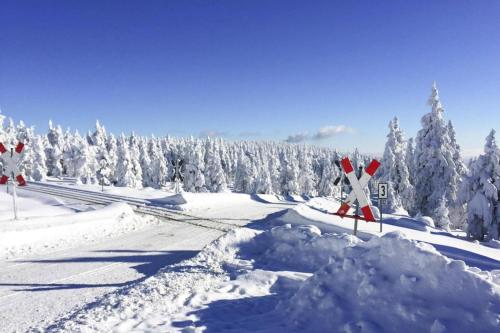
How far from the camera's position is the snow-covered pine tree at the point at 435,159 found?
3519 centimetres

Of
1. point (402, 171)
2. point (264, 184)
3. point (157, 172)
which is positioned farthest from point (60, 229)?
point (157, 172)

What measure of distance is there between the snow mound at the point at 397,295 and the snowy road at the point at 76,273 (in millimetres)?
4936

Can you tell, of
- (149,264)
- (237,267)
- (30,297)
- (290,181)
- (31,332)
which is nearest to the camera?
(31,332)

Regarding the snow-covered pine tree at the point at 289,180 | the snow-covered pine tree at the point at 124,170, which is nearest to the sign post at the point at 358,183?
the snow-covered pine tree at the point at 124,170

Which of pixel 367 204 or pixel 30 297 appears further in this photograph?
pixel 367 204

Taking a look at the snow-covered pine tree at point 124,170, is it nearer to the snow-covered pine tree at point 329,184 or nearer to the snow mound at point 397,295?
the snow-covered pine tree at point 329,184

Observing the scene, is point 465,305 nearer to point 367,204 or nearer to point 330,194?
point 367,204

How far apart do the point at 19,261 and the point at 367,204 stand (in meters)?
10.9

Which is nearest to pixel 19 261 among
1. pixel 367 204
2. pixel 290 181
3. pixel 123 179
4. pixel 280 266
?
pixel 280 266

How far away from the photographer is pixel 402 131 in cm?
4491

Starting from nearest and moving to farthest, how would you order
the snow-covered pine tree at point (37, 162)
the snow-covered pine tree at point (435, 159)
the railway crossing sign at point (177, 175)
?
the snow-covered pine tree at point (435, 159) < the railway crossing sign at point (177, 175) < the snow-covered pine tree at point (37, 162)

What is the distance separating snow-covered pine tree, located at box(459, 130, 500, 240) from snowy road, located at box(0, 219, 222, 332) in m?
24.2

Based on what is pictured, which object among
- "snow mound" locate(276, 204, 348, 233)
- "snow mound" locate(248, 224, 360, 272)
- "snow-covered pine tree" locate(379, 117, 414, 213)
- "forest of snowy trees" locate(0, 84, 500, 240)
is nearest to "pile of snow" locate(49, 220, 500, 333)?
"snow mound" locate(248, 224, 360, 272)

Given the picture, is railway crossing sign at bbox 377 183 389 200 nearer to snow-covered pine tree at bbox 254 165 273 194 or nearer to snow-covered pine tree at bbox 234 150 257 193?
snow-covered pine tree at bbox 254 165 273 194
